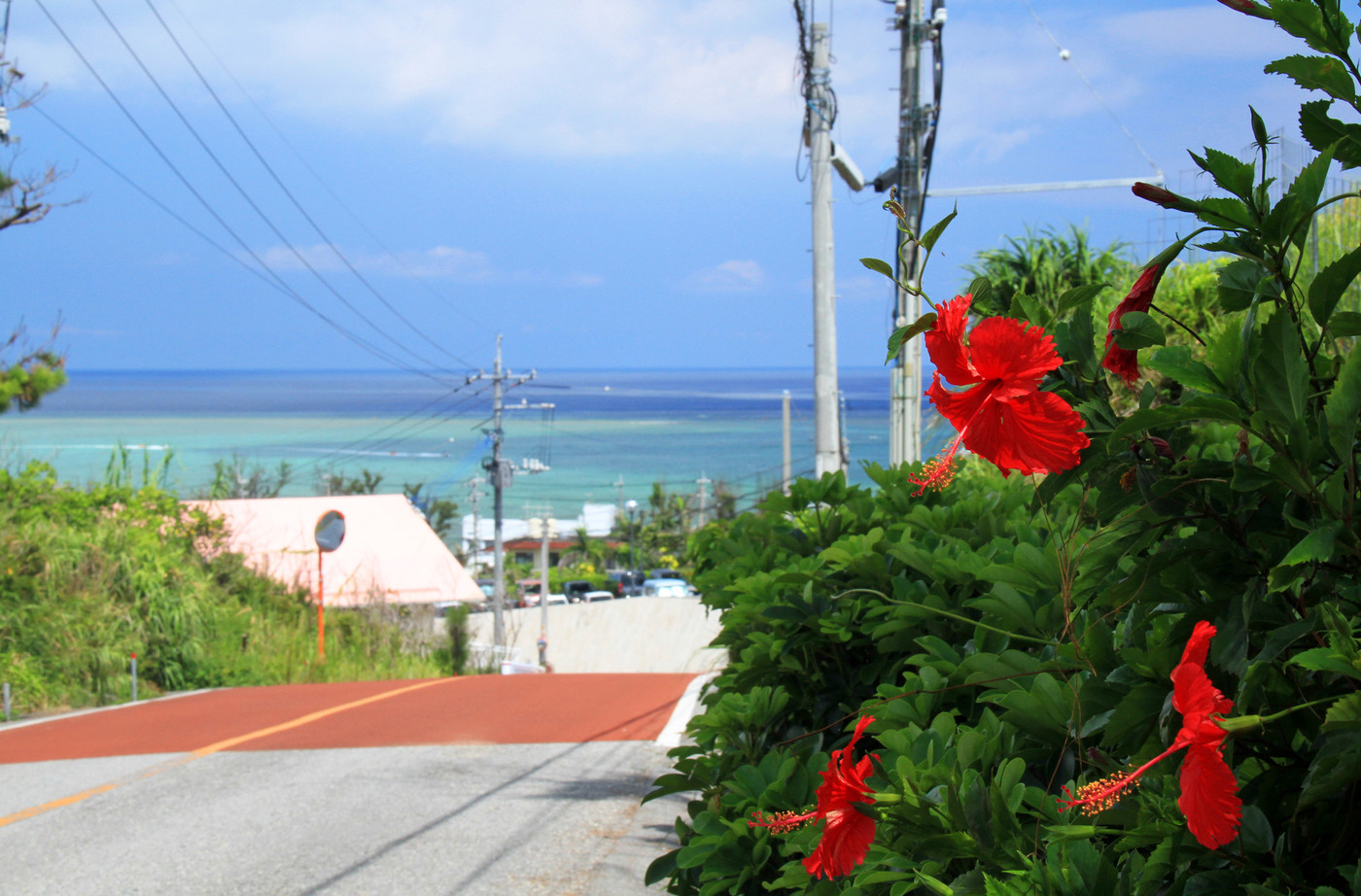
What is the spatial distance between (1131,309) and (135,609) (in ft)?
49.8

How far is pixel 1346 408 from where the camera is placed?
939 mm

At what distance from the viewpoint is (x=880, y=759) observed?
1.68m

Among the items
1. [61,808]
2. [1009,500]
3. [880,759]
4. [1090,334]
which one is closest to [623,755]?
[61,808]

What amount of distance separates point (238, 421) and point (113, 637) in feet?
502

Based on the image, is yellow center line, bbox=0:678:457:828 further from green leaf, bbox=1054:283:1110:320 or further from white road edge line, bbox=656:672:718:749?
green leaf, bbox=1054:283:1110:320

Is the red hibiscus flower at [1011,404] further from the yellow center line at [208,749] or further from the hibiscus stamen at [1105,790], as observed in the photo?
the yellow center line at [208,749]

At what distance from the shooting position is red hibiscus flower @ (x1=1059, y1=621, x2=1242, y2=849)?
0.84 m

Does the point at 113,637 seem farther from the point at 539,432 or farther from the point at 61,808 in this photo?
the point at 539,432

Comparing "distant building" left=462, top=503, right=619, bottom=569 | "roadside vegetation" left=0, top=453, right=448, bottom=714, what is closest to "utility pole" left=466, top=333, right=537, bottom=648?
"roadside vegetation" left=0, top=453, right=448, bottom=714

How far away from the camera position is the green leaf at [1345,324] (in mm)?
1011

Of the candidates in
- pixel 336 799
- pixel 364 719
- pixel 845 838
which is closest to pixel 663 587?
pixel 364 719

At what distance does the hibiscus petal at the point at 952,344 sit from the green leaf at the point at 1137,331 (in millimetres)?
157

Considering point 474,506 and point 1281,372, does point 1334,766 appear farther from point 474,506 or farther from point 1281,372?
point 474,506

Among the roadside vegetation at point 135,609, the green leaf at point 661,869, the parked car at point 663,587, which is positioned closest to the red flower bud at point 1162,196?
the green leaf at point 661,869
